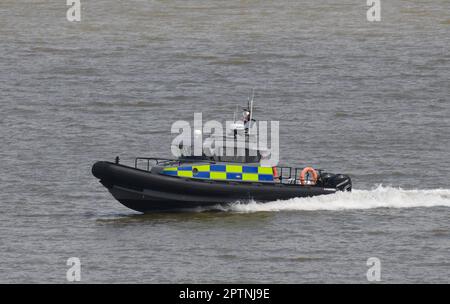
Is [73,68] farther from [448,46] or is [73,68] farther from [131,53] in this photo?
[448,46]

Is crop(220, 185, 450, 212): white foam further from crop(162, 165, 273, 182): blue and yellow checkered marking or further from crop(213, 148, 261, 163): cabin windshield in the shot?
crop(213, 148, 261, 163): cabin windshield

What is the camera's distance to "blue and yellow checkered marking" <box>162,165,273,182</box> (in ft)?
124

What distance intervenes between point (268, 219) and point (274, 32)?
115 ft

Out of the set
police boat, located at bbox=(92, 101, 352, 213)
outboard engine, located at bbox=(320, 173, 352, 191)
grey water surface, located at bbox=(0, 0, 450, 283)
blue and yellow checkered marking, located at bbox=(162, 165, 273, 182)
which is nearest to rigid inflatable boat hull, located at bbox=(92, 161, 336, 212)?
police boat, located at bbox=(92, 101, 352, 213)

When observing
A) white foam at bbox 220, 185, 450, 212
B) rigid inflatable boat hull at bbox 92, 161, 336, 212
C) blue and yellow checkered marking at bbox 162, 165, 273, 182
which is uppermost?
blue and yellow checkered marking at bbox 162, 165, 273, 182

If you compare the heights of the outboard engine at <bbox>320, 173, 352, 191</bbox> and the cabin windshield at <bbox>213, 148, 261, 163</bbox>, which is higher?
the cabin windshield at <bbox>213, 148, 261, 163</bbox>

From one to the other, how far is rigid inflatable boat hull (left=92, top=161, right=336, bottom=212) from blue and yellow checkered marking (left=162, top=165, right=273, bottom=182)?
187mm

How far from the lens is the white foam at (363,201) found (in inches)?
1500

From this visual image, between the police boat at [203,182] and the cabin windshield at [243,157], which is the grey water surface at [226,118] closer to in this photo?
the police boat at [203,182]

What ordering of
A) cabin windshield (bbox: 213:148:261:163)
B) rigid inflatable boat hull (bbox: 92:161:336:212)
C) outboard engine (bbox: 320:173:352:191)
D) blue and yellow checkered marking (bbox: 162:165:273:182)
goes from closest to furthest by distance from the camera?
rigid inflatable boat hull (bbox: 92:161:336:212) < blue and yellow checkered marking (bbox: 162:165:273:182) < cabin windshield (bbox: 213:148:261:163) < outboard engine (bbox: 320:173:352:191)

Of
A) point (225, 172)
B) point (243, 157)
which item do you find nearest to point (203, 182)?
point (225, 172)

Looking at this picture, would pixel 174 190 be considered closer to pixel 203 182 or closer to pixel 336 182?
pixel 203 182

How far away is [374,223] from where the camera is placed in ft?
121

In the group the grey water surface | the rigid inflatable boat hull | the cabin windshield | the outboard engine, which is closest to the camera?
the grey water surface
